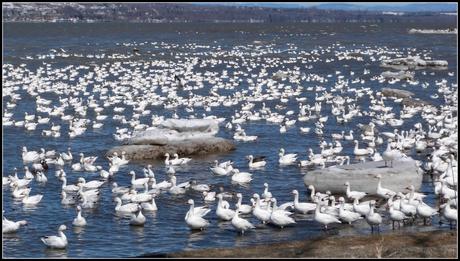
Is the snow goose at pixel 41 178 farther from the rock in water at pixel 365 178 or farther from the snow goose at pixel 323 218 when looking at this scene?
the snow goose at pixel 323 218

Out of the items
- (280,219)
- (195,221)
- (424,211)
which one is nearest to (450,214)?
(424,211)

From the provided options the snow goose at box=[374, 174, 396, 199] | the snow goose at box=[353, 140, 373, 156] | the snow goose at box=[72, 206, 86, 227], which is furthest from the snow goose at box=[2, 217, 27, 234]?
the snow goose at box=[353, 140, 373, 156]

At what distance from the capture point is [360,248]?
701 inches

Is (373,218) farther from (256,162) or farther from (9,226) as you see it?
(256,162)

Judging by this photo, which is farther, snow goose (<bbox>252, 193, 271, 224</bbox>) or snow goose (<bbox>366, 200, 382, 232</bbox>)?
snow goose (<bbox>252, 193, 271, 224</bbox>)

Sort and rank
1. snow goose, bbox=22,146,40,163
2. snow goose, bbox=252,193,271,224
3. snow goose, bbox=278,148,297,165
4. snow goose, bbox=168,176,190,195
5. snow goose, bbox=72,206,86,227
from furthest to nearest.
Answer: snow goose, bbox=22,146,40,163 → snow goose, bbox=278,148,297,165 → snow goose, bbox=168,176,190,195 → snow goose, bbox=72,206,86,227 → snow goose, bbox=252,193,271,224

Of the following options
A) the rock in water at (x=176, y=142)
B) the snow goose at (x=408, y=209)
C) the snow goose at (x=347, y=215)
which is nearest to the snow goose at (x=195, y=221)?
the snow goose at (x=347, y=215)

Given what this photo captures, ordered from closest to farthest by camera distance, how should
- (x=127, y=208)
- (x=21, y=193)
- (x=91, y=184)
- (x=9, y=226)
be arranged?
(x=9, y=226), (x=127, y=208), (x=21, y=193), (x=91, y=184)

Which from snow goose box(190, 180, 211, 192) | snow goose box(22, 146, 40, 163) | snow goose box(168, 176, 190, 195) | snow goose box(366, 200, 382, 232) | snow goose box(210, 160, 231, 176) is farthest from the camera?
snow goose box(22, 146, 40, 163)

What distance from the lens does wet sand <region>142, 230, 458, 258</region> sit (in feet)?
55.9

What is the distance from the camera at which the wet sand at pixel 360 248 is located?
17047 millimetres

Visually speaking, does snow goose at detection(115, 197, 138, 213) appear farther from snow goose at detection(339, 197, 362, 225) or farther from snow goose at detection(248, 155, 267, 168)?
snow goose at detection(248, 155, 267, 168)

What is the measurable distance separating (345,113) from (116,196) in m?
22.6

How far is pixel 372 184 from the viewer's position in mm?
26625
